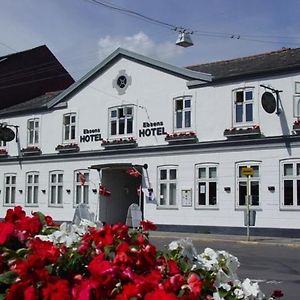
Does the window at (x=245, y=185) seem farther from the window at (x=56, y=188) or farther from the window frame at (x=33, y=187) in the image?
the window frame at (x=33, y=187)

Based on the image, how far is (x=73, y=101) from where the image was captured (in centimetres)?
3322

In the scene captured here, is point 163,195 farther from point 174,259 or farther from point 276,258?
point 174,259

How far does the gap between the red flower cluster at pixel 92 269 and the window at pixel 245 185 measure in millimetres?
21603

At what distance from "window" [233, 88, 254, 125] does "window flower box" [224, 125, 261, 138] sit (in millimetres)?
388

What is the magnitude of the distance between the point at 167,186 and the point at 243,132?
5.08 meters

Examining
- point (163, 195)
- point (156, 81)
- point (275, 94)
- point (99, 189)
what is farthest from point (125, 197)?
point (275, 94)

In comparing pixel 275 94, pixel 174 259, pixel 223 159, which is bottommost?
pixel 174 259

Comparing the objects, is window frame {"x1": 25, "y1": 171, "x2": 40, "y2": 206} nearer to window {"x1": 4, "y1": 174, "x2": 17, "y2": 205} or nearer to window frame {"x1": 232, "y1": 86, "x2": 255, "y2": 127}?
window {"x1": 4, "y1": 174, "x2": 17, "y2": 205}

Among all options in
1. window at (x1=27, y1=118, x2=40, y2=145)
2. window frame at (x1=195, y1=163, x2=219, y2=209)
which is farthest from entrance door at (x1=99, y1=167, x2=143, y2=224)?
window at (x1=27, y1=118, x2=40, y2=145)

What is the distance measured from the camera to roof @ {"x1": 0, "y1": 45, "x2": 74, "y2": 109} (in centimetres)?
4353

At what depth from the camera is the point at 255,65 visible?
26.9 meters

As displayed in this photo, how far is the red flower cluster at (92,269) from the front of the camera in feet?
9.50

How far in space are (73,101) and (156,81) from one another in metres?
6.40

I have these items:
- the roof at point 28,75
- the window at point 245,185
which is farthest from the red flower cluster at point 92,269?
the roof at point 28,75
